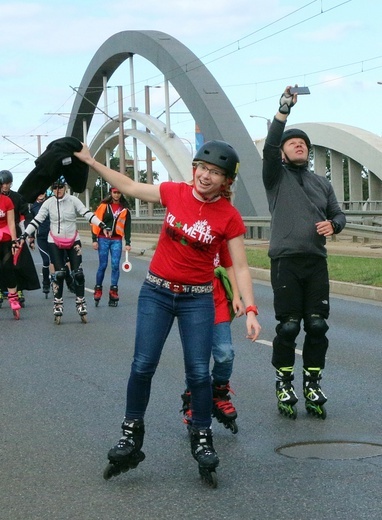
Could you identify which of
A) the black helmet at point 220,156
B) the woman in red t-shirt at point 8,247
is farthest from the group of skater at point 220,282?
the woman in red t-shirt at point 8,247

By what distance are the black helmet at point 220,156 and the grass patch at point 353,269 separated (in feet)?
39.4

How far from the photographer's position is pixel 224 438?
23.1 ft

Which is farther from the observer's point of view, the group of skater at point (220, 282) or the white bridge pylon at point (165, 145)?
the white bridge pylon at point (165, 145)

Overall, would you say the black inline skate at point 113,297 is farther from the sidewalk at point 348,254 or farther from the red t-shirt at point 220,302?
the red t-shirt at point 220,302

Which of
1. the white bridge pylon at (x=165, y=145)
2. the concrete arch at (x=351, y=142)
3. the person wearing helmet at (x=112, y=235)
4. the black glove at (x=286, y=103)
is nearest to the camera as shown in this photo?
the black glove at (x=286, y=103)

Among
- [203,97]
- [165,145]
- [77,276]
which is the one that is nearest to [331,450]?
[77,276]

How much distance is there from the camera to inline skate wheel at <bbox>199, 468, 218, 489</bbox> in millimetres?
5777

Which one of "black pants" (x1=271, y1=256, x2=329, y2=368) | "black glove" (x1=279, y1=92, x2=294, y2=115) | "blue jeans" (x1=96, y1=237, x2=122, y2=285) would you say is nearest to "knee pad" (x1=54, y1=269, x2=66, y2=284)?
"blue jeans" (x1=96, y1=237, x2=122, y2=285)

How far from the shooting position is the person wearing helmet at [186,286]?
5.95 meters

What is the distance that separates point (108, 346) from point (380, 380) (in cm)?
356

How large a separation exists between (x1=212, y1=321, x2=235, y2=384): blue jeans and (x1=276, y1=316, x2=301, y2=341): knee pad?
65cm

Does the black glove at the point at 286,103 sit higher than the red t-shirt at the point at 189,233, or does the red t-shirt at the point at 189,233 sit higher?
the black glove at the point at 286,103

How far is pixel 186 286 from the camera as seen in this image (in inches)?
237

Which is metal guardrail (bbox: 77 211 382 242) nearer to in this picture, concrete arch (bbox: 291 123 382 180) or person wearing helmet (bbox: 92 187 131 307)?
concrete arch (bbox: 291 123 382 180)
